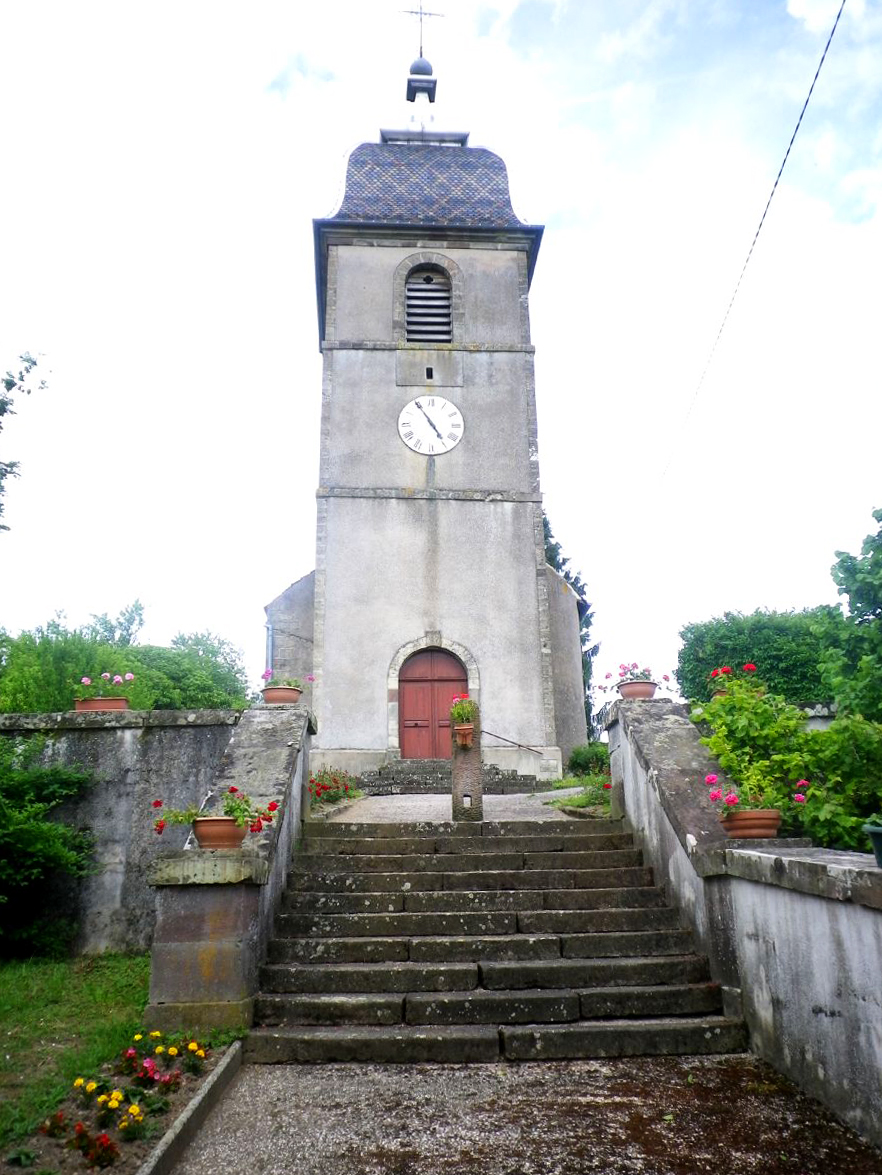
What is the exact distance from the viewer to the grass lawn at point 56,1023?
3686mm

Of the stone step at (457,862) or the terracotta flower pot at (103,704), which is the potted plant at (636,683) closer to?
the stone step at (457,862)

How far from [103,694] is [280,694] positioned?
1663 mm

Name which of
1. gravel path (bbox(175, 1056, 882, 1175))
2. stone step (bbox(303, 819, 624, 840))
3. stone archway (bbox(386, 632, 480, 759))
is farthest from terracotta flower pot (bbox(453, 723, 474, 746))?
stone archway (bbox(386, 632, 480, 759))

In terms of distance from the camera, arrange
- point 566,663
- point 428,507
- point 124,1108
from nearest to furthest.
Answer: point 124,1108 → point 428,507 → point 566,663

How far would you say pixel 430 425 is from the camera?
54.1 ft

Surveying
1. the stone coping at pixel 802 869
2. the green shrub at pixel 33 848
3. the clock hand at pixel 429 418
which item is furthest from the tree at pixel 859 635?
the clock hand at pixel 429 418

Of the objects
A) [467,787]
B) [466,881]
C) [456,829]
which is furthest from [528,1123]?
[467,787]

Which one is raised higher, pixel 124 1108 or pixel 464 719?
pixel 464 719

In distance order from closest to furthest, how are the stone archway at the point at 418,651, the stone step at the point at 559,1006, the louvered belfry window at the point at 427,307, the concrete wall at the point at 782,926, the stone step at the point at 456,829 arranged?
the concrete wall at the point at 782,926
the stone step at the point at 559,1006
the stone step at the point at 456,829
the stone archway at the point at 418,651
the louvered belfry window at the point at 427,307

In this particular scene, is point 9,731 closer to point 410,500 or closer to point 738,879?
point 738,879

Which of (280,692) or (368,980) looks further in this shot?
(280,692)

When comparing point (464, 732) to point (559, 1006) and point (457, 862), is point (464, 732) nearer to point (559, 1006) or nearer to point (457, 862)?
point (457, 862)

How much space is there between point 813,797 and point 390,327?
1428 centimetres

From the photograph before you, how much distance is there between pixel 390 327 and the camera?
17.4 metres
